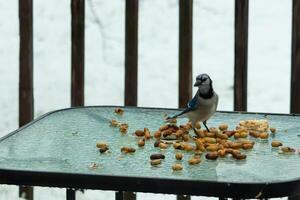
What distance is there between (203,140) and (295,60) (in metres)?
1.11

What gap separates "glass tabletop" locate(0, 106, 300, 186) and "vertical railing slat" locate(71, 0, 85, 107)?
1.35 feet

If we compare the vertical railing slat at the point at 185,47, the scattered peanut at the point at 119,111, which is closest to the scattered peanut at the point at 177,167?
the scattered peanut at the point at 119,111

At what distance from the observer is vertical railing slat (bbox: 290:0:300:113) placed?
387cm

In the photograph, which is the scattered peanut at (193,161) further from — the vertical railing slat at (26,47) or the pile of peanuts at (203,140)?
the vertical railing slat at (26,47)

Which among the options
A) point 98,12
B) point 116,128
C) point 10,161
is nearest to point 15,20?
point 98,12

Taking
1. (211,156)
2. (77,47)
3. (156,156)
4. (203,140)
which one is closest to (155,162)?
(156,156)

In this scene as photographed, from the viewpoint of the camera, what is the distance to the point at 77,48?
3.98 meters

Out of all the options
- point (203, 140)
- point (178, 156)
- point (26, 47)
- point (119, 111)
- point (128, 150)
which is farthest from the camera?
point (26, 47)

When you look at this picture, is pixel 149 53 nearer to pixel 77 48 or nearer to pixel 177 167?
pixel 77 48

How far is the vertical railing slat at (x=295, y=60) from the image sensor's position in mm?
3873

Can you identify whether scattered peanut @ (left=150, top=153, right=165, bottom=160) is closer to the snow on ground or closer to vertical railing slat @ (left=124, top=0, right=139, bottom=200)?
vertical railing slat @ (left=124, top=0, right=139, bottom=200)

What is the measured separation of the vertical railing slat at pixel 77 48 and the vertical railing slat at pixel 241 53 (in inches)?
26.9

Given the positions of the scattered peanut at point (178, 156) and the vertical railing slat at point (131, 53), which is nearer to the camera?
the scattered peanut at point (178, 156)

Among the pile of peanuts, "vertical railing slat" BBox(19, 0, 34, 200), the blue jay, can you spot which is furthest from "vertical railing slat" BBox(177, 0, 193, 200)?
the blue jay
